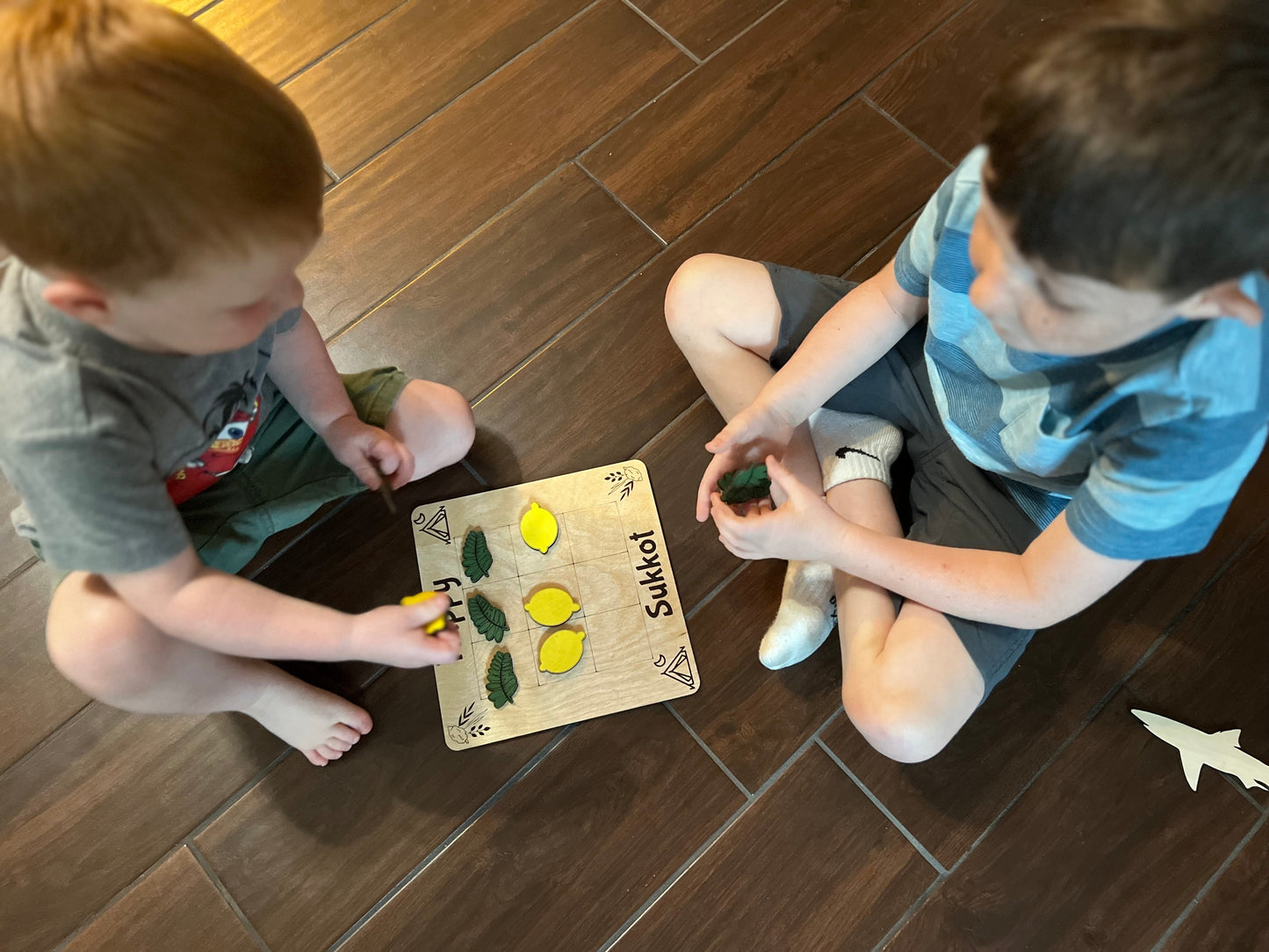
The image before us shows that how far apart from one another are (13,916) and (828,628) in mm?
823

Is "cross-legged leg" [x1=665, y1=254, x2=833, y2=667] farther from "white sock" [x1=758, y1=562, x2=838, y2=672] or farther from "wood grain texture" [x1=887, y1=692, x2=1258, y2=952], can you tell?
"wood grain texture" [x1=887, y1=692, x2=1258, y2=952]

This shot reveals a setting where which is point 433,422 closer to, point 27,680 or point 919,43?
point 27,680

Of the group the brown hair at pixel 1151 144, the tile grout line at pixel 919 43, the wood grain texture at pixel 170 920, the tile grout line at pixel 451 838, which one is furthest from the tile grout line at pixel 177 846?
the tile grout line at pixel 919 43

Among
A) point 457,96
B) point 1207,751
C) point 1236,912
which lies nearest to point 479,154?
point 457,96

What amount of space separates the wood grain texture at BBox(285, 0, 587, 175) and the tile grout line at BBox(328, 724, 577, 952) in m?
0.74

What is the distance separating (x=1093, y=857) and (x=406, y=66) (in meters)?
1.21

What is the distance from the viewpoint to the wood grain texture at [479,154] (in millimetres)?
1077

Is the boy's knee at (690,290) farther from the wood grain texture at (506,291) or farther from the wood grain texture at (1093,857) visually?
the wood grain texture at (1093,857)

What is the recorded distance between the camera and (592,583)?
955mm

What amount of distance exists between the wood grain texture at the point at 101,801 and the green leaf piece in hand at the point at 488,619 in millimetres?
228

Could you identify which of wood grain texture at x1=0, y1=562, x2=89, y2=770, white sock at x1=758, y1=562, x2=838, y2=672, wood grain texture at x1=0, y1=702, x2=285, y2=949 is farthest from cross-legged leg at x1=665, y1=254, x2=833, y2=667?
wood grain texture at x1=0, y1=562, x2=89, y2=770

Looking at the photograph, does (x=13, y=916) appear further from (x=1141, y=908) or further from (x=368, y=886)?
(x=1141, y=908)

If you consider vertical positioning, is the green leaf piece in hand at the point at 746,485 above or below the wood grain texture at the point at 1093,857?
above

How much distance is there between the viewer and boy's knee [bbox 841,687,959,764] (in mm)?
788
